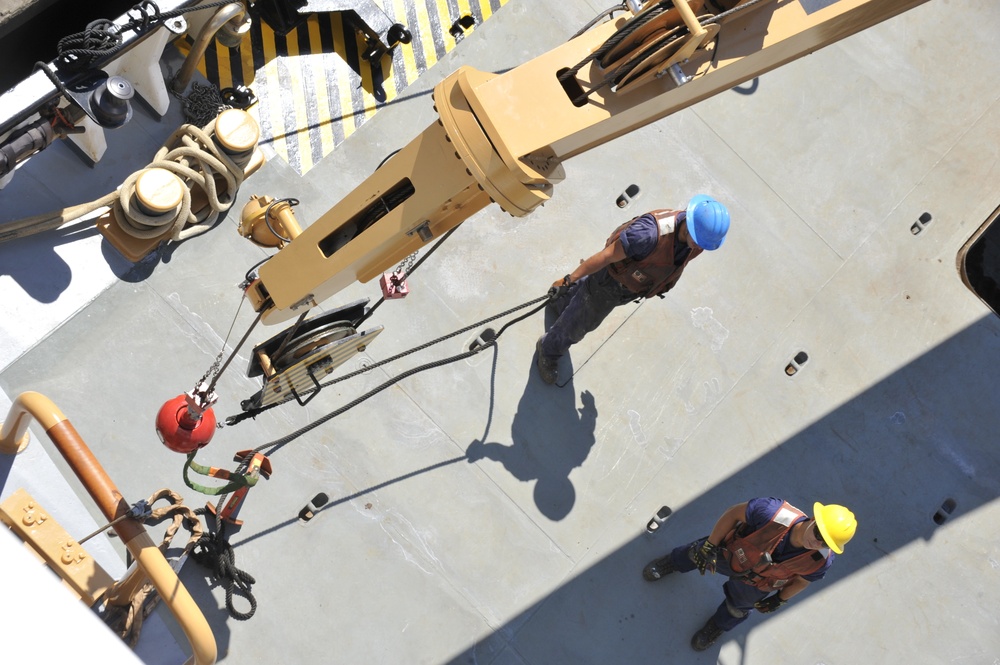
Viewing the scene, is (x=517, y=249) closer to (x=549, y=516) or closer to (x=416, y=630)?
(x=549, y=516)

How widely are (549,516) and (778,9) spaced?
3.96 meters

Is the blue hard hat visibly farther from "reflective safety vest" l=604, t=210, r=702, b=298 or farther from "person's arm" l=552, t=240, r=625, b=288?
"person's arm" l=552, t=240, r=625, b=288

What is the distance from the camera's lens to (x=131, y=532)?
465 cm

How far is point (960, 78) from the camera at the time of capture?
344 inches

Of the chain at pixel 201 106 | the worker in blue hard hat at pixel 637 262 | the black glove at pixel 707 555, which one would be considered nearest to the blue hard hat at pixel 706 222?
the worker in blue hard hat at pixel 637 262

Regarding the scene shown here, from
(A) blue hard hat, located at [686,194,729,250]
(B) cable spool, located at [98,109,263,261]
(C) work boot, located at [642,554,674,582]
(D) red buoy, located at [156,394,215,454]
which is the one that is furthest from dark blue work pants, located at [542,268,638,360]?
(D) red buoy, located at [156,394,215,454]

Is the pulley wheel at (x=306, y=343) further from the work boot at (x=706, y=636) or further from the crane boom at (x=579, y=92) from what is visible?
the work boot at (x=706, y=636)

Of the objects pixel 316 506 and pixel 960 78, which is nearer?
pixel 316 506

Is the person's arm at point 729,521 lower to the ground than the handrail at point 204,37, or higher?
lower

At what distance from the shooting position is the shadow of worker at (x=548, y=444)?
702 cm

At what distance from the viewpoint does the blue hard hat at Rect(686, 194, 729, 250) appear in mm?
5910

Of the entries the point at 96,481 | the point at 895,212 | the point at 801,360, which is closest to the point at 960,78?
the point at 895,212

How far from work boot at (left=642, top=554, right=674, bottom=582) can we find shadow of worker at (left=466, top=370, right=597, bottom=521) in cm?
70

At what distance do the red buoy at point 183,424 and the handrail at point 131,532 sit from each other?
66 cm
